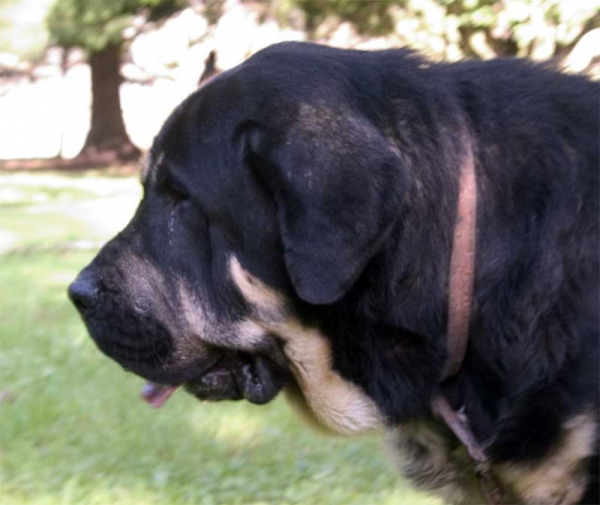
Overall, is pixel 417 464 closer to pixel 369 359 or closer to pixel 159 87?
pixel 369 359

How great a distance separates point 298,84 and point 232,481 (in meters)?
2.14

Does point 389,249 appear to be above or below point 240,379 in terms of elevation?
above

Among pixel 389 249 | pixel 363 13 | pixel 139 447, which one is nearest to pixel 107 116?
pixel 363 13

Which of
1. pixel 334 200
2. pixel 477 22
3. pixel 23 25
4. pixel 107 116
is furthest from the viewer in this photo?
pixel 107 116

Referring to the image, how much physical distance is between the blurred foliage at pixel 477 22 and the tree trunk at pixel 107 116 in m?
11.5

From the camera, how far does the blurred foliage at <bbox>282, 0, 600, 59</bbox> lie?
9.92 meters

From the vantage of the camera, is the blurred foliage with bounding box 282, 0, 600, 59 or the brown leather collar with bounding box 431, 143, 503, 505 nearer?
the brown leather collar with bounding box 431, 143, 503, 505

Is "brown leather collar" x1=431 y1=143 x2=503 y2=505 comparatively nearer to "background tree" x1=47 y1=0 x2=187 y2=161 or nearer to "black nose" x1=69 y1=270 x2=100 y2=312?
"black nose" x1=69 y1=270 x2=100 y2=312

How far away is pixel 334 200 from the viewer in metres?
2.64

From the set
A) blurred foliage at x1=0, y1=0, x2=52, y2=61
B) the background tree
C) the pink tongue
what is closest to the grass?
the pink tongue

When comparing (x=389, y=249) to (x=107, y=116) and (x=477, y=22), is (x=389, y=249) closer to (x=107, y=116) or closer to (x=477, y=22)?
(x=477, y=22)

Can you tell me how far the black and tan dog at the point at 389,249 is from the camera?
2.69 m

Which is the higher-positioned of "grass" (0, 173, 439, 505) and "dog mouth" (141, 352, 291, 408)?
"dog mouth" (141, 352, 291, 408)

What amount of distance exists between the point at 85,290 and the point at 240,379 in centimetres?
53
